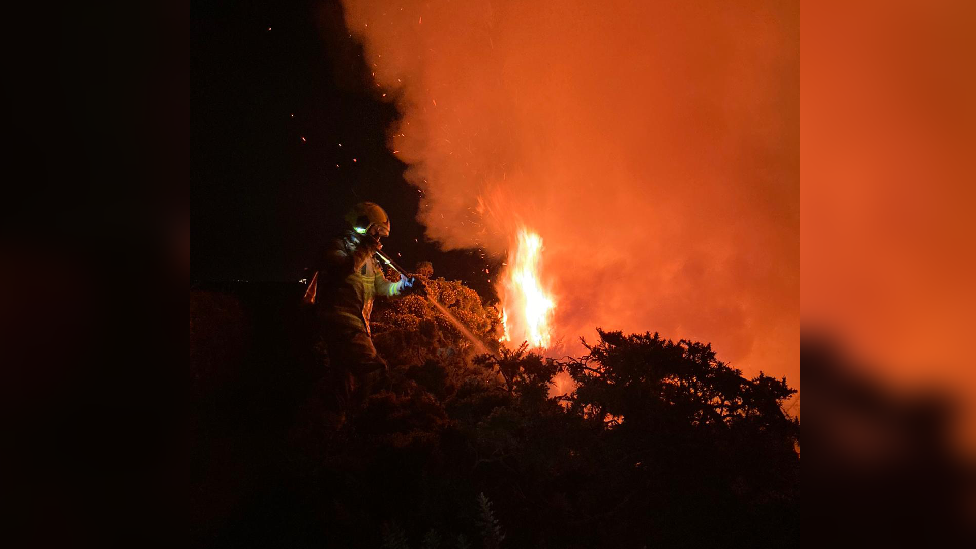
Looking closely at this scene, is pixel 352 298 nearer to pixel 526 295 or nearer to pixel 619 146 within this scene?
pixel 526 295

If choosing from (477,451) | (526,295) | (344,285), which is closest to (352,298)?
(344,285)

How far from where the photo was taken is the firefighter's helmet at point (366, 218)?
11.7ft

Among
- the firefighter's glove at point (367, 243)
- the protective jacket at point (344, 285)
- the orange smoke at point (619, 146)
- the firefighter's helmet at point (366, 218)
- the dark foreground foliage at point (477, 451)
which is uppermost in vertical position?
the orange smoke at point (619, 146)

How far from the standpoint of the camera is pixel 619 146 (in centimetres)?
373

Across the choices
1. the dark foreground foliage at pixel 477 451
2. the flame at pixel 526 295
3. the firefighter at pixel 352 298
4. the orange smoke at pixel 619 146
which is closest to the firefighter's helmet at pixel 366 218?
the firefighter at pixel 352 298

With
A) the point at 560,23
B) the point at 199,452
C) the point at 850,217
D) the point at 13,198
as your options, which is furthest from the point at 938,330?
the point at 199,452

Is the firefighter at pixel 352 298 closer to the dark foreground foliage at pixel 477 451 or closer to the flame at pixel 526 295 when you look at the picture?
the dark foreground foliage at pixel 477 451

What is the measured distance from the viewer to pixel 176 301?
1.94m

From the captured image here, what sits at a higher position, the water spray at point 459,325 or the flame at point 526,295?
the flame at point 526,295

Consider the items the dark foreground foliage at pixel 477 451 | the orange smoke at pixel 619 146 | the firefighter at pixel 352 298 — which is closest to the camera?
the dark foreground foliage at pixel 477 451

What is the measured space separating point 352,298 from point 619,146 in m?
2.22

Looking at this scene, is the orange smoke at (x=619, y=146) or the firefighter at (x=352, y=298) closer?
the firefighter at (x=352, y=298)

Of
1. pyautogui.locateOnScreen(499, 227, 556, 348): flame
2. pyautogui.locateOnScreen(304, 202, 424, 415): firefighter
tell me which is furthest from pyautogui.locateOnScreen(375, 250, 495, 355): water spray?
pyautogui.locateOnScreen(304, 202, 424, 415): firefighter

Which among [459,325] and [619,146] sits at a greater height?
[619,146]
